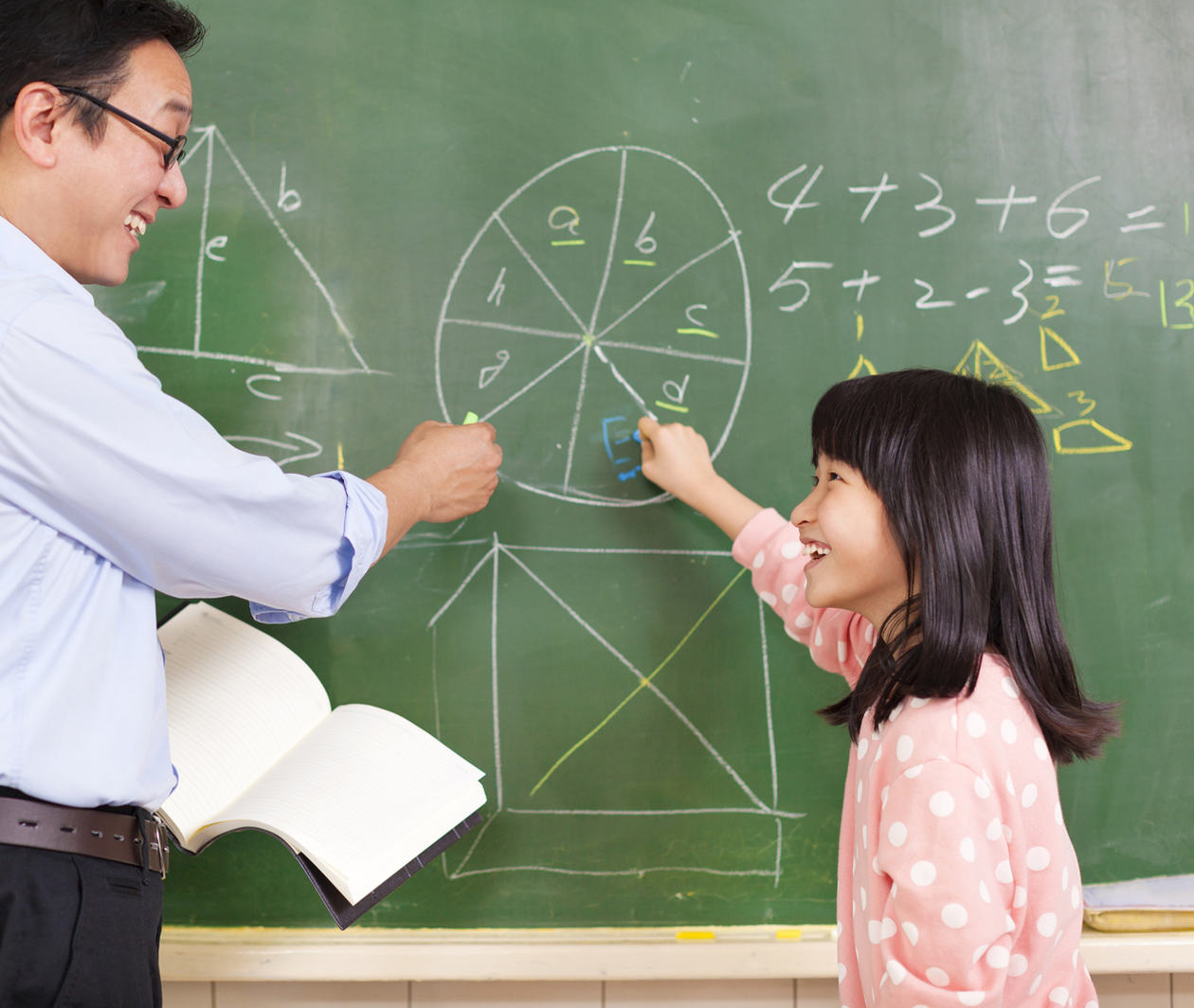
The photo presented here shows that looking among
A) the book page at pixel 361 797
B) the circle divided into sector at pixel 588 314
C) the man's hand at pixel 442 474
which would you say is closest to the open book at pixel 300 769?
the book page at pixel 361 797

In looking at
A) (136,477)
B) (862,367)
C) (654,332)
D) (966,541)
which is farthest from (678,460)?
(136,477)

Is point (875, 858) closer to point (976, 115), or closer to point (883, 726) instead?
point (883, 726)

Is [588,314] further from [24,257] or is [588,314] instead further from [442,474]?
[24,257]

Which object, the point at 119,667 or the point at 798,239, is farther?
the point at 798,239

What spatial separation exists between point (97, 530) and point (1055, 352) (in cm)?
111

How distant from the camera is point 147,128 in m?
0.82

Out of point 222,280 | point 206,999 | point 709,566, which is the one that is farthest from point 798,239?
point 206,999

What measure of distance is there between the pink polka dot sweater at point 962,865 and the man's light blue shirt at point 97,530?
1.82 feet

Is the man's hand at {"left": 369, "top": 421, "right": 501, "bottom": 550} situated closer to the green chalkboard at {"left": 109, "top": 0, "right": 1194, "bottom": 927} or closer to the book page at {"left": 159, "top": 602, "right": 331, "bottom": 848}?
the green chalkboard at {"left": 109, "top": 0, "right": 1194, "bottom": 927}

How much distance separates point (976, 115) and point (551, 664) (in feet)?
2.93

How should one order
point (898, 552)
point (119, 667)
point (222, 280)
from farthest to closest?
point (222, 280) < point (898, 552) < point (119, 667)

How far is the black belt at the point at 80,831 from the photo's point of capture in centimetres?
73

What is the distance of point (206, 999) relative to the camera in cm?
122

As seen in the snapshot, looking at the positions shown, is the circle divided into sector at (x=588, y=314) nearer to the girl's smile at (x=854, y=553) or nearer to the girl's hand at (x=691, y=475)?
the girl's hand at (x=691, y=475)
